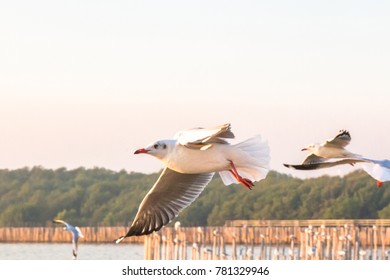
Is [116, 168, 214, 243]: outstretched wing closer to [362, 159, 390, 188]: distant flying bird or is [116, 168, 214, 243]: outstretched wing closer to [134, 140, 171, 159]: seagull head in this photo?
[134, 140, 171, 159]: seagull head

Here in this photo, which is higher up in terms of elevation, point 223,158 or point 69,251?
point 223,158

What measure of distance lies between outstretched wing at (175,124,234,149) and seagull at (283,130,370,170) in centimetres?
112

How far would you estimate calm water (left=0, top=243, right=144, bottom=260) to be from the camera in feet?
123

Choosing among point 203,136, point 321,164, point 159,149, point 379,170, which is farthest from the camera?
point 321,164

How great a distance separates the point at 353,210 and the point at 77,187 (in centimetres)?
1192

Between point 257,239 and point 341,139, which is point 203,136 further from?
point 257,239

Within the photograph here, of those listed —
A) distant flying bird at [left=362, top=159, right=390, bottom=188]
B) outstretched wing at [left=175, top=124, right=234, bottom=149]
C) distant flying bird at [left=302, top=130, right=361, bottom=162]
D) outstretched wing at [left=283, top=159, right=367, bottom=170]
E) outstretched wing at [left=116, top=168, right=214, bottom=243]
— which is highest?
distant flying bird at [left=302, top=130, right=361, bottom=162]

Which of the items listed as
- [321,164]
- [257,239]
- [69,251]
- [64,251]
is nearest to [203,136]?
[321,164]

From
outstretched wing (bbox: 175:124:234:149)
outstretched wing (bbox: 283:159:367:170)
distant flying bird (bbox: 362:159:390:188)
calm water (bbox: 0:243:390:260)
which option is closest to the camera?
outstretched wing (bbox: 175:124:234:149)

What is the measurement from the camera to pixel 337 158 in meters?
9.38

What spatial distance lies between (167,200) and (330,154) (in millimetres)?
1392

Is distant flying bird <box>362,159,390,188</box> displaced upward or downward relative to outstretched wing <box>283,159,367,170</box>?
downward

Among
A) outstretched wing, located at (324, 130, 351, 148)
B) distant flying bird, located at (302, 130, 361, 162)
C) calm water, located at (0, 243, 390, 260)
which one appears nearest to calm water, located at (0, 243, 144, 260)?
calm water, located at (0, 243, 390, 260)

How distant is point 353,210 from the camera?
38.6 meters
